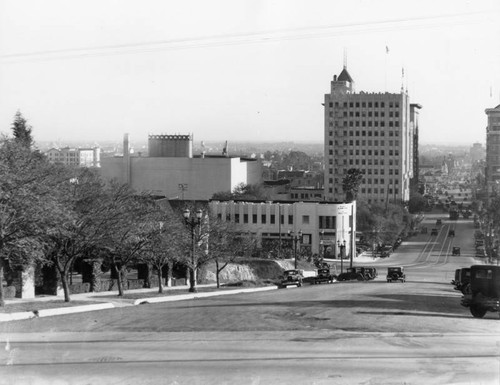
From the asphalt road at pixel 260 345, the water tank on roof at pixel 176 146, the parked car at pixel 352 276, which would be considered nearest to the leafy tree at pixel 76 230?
the asphalt road at pixel 260 345

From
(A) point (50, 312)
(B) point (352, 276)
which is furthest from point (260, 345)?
(B) point (352, 276)

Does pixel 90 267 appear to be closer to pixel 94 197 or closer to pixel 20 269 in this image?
pixel 94 197

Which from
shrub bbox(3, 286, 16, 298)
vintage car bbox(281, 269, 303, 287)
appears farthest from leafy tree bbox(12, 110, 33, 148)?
shrub bbox(3, 286, 16, 298)

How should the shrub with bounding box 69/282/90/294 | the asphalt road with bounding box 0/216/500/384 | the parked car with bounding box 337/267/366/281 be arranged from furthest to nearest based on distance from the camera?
the parked car with bounding box 337/267/366/281 → the shrub with bounding box 69/282/90/294 → the asphalt road with bounding box 0/216/500/384

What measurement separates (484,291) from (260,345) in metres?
11.0

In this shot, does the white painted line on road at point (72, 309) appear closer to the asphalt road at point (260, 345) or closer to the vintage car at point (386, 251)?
the asphalt road at point (260, 345)

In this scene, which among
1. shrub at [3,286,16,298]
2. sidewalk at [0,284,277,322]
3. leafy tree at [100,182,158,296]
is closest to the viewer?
sidewalk at [0,284,277,322]

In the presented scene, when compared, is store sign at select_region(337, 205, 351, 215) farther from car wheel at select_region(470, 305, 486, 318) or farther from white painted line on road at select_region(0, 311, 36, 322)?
white painted line on road at select_region(0, 311, 36, 322)

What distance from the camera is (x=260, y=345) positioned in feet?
88.1

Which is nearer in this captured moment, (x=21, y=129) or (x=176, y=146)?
(x=21, y=129)

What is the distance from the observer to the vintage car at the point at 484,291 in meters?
33.8

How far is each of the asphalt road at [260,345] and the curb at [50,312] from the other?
1316 millimetres

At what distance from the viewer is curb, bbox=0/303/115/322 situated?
32969 mm

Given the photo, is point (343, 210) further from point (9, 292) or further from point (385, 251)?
point (9, 292)
